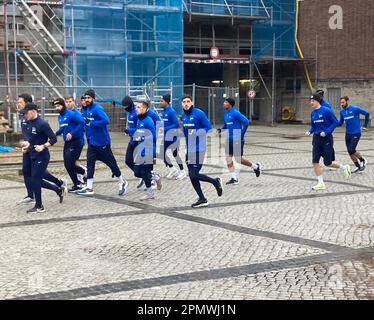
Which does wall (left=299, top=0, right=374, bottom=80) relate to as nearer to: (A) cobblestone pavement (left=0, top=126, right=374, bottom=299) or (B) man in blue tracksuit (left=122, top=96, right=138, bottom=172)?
(A) cobblestone pavement (left=0, top=126, right=374, bottom=299)

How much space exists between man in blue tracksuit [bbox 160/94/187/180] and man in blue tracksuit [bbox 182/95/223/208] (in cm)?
261

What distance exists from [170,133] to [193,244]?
6296 mm

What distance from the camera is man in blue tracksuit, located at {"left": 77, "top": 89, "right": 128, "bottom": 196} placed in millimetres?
11484

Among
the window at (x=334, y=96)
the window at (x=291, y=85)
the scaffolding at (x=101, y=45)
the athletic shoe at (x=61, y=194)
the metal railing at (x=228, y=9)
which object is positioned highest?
the metal railing at (x=228, y=9)

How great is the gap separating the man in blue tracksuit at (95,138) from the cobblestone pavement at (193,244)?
286mm

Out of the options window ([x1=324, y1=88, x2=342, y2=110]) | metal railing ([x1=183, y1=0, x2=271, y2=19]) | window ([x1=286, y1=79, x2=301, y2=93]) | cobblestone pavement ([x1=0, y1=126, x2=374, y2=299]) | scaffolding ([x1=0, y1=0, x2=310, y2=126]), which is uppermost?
metal railing ([x1=183, y1=0, x2=271, y2=19])

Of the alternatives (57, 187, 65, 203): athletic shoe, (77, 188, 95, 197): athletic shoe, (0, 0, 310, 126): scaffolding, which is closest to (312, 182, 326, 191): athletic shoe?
(77, 188, 95, 197): athletic shoe

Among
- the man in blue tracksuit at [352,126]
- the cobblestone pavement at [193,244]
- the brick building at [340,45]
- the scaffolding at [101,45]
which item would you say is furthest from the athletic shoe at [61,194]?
the brick building at [340,45]

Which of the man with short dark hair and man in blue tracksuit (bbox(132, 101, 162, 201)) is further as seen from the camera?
man in blue tracksuit (bbox(132, 101, 162, 201))

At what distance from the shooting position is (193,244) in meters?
7.68

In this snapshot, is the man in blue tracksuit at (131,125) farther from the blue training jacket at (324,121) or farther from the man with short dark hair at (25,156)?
the blue training jacket at (324,121)

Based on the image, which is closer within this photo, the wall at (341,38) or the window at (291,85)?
the wall at (341,38)

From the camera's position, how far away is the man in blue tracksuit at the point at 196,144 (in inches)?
402

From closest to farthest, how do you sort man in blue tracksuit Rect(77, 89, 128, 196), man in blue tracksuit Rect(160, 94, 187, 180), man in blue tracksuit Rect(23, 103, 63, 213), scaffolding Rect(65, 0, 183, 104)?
man in blue tracksuit Rect(23, 103, 63, 213) < man in blue tracksuit Rect(77, 89, 128, 196) < man in blue tracksuit Rect(160, 94, 187, 180) < scaffolding Rect(65, 0, 183, 104)
